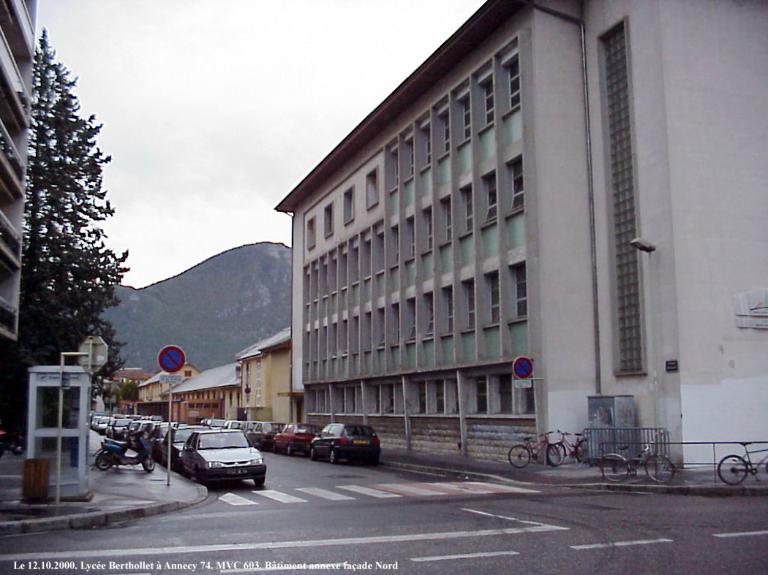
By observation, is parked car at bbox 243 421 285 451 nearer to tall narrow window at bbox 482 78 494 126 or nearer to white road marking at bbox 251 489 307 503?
tall narrow window at bbox 482 78 494 126

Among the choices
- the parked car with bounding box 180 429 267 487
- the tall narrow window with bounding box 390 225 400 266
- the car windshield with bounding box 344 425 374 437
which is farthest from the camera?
the tall narrow window with bounding box 390 225 400 266

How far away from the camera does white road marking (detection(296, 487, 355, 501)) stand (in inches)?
694

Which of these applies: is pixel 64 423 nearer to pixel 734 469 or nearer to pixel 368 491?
pixel 368 491

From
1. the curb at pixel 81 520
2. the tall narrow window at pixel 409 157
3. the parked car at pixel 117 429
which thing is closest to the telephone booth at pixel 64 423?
the curb at pixel 81 520

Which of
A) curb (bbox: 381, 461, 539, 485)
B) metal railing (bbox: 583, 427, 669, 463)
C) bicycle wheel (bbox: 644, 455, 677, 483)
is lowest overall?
curb (bbox: 381, 461, 539, 485)

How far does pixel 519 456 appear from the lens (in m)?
25.8

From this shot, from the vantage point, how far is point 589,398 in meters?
25.6

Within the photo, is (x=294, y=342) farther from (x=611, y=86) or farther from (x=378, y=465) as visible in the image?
(x=611, y=86)

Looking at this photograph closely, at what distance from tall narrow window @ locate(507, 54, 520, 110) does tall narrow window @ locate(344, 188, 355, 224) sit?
16246 millimetres

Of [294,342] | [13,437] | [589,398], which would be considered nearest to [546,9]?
[589,398]

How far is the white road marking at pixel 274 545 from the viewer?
10.2 metres

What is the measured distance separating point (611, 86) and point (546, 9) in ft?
10.7

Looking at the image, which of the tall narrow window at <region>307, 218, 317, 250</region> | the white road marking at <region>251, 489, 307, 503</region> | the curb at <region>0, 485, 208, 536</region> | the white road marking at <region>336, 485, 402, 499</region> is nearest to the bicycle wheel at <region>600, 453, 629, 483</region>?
the white road marking at <region>336, 485, 402, 499</region>

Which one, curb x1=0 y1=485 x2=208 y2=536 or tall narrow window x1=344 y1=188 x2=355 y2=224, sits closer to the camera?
curb x1=0 y1=485 x2=208 y2=536
